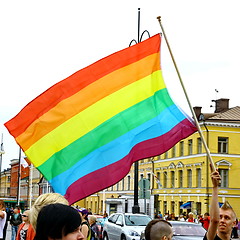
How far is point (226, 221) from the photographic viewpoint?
5.64 m

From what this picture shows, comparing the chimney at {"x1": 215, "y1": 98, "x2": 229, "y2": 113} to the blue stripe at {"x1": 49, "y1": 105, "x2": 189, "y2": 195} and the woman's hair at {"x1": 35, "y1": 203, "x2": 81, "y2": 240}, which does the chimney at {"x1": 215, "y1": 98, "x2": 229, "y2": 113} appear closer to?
the blue stripe at {"x1": 49, "y1": 105, "x2": 189, "y2": 195}

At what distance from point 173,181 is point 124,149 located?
63208 millimetres

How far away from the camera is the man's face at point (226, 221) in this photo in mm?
5582

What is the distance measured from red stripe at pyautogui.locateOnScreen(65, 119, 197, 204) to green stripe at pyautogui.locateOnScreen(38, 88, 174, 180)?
0.28 metres

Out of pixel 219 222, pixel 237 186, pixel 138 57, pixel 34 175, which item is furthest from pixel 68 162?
pixel 34 175

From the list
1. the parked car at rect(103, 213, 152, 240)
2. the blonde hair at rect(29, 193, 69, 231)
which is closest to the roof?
the parked car at rect(103, 213, 152, 240)

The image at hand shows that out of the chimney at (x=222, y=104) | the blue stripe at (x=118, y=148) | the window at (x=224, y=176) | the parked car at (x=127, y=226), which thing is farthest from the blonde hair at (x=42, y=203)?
the chimney at (x=222, y=104)

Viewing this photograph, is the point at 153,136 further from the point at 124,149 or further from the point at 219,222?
the point at 219,222

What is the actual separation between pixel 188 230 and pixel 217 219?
15.3 metres

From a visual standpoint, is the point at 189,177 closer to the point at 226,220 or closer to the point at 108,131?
the point at 108,131

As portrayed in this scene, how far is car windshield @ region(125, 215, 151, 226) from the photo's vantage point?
26.7 m

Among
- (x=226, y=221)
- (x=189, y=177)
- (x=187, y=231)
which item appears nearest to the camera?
(x=226, y=221)

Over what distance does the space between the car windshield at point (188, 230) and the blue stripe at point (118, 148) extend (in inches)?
460

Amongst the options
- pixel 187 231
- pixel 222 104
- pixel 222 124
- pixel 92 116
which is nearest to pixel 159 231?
pixel 92 116
